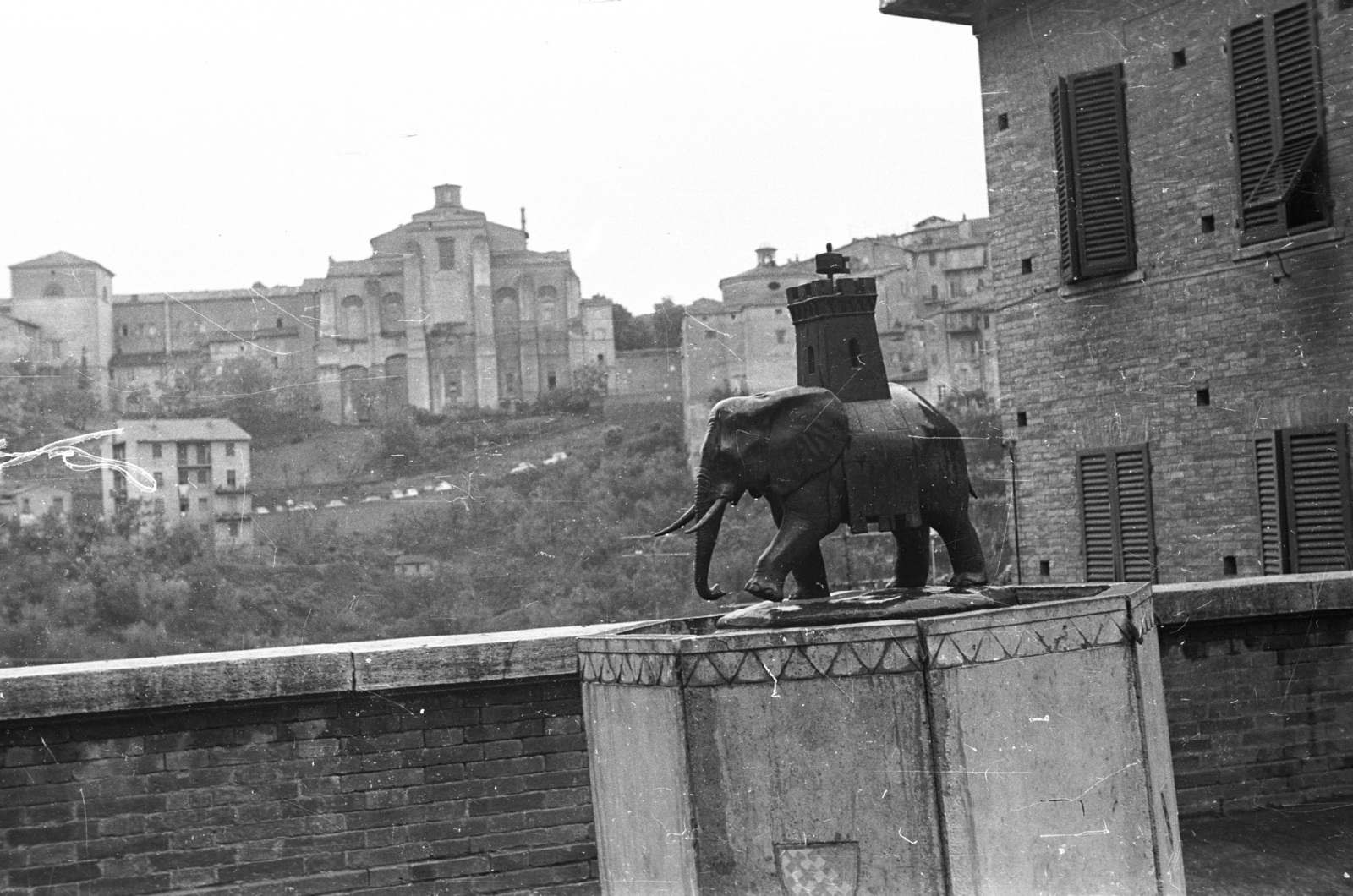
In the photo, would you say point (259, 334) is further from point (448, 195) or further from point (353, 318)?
point (448, 195)

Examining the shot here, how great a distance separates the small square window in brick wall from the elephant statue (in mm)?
1655

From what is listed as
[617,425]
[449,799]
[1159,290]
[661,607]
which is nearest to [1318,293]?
[1159,290]

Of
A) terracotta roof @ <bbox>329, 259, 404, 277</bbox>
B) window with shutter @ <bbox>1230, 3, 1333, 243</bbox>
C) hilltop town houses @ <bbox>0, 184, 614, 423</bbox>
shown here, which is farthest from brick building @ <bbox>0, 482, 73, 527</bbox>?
window with shutter @ <bbox>1230, 3, 1333, 243</bbox>

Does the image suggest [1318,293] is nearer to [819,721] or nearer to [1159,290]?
[1159,290]

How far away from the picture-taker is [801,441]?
14.8 feet

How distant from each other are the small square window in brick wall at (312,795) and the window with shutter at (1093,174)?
839 cm

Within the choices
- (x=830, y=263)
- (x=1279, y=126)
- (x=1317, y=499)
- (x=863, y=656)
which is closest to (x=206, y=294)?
(x=1279, y=126)

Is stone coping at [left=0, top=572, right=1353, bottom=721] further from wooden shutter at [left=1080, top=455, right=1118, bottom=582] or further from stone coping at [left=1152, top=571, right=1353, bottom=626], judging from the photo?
wooden shutter at [left=1080, top=455, right=1118, bottom=582]

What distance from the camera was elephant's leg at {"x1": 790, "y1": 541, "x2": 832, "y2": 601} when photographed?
4.57 metres

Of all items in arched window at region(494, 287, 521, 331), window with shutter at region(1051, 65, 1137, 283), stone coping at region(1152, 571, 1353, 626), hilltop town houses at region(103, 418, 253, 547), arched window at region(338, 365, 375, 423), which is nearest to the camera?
stone coping at region(1152, 571, 1353, 626)

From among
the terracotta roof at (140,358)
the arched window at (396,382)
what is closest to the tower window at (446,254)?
the arched window at (396,382)

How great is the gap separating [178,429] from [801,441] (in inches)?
1287

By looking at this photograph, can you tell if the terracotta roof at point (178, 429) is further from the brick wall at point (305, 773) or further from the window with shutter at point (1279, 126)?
the brick wall at point (305, 773)

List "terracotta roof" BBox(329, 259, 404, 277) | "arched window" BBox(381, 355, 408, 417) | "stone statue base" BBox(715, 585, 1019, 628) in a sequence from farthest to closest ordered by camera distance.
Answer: "arched window" BBox(381, 355, 408, 417) < "terracotta roof" BBox(329, 259, 404, 277) < "stone statue base" BBox(715, 585, 1019, 628)
